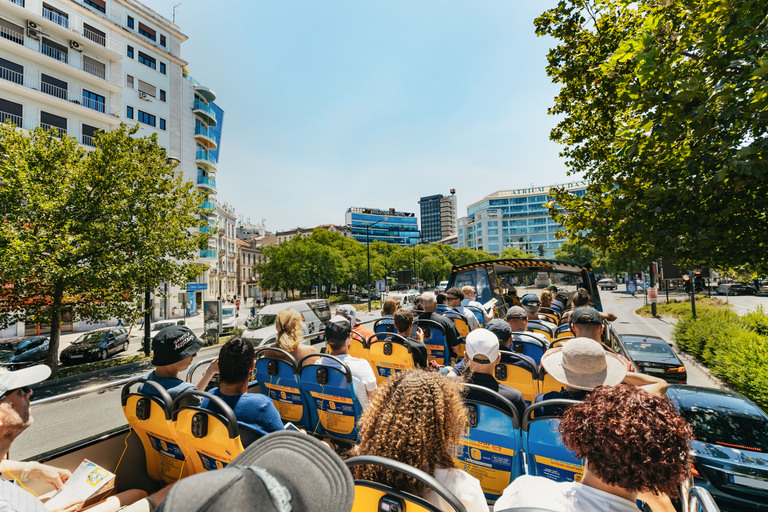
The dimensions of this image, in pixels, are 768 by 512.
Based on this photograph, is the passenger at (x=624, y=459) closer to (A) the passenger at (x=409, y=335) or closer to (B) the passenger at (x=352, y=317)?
(A) the passenger at (x=409, y=335)

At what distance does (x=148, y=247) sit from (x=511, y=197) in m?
131

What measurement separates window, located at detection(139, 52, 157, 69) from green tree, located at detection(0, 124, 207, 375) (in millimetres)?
27735

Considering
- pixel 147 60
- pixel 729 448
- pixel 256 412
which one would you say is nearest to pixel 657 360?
pixel 729 448

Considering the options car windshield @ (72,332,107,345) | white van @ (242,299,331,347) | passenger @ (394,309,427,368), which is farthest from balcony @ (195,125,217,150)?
passenger @ (394,309,427,368)

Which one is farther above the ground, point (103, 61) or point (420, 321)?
point (103, 61)

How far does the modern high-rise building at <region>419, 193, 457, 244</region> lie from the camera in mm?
189750

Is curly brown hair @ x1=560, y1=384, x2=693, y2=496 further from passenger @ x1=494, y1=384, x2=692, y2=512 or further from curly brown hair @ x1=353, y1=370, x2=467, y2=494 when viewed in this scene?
curly brown hair @ x1=353, y1=370, x2=467, y2=494

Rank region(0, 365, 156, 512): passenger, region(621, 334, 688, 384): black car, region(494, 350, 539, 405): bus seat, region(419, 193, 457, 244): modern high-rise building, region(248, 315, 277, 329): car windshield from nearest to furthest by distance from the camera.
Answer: region(0, 365, 156, 512): passenger, region(494, 350, 539, 405): bus seat, region(621, 334, 688, 384): black car, region(248, 315, 277, 329): car windshield, region(419, 193, 457, 244): modern high-rise building

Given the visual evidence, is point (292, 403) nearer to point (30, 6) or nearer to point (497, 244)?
point (30, 6)

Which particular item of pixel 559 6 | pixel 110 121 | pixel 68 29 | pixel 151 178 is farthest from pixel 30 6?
pixel 559 6

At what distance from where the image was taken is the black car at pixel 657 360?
8.55 meters

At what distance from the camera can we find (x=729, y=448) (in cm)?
421

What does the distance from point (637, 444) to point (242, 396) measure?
95.6 inches

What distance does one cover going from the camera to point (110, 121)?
101 feet
